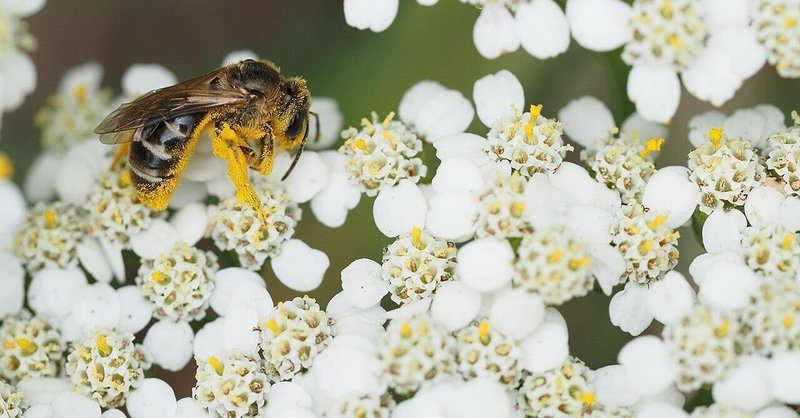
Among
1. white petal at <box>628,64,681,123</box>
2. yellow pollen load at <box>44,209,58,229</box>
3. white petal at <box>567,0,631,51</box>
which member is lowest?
yellow pollen load at <box>44,209,58,229</box>

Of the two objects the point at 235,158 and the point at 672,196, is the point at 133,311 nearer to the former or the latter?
the point at 235,158

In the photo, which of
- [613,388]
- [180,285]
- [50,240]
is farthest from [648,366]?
[50,240]

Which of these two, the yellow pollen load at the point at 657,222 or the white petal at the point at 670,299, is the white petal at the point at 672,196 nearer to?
the yellow pollen load at the point at 657,222

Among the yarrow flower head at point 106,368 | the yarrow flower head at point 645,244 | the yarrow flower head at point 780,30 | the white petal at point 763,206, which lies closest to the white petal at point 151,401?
the yarrow flower head at point 106,368

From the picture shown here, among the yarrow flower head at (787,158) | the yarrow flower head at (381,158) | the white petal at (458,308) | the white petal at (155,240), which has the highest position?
the yarrow flower head at (787,158)

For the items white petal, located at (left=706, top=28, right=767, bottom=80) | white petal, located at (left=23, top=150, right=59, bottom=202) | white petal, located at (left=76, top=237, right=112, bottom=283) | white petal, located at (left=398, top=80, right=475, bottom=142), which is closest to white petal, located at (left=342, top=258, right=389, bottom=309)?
white petal, located at (left=398, top=80, right=475, bottom=142)

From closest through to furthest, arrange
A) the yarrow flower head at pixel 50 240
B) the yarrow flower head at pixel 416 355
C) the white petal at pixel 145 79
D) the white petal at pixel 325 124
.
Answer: the yarrow flower head at pixel 416 355, the yarrow flower head at pixel 50 240, the white petal at pixel 325 124, the white petal at pixel 145 79

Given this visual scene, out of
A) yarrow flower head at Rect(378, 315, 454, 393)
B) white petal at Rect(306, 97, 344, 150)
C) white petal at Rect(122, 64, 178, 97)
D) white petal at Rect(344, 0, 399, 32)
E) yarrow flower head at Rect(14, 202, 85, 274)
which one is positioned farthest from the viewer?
white petal at Rect(122, 64, 178, 97)

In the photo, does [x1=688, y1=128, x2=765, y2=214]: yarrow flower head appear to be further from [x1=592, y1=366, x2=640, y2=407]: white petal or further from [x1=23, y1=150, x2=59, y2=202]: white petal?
[x1=23, y1=150, x2=59, y2=202]: white petal
